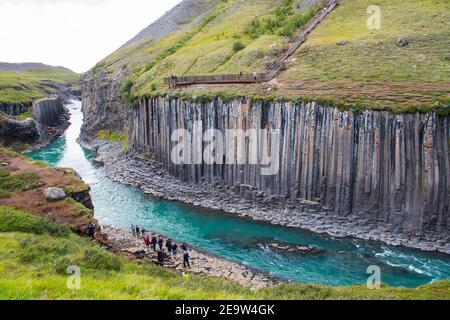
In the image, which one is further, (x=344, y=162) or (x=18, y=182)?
(x=344, y=162)

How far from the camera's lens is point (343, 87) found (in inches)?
1540

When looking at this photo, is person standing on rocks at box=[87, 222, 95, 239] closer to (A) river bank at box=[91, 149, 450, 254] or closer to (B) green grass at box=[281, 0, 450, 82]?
(A) river bank at box=[91, 149, 450, 254]

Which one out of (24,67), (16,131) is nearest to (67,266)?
(16,131)

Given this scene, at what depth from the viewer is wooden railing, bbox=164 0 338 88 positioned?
46531 millimetres

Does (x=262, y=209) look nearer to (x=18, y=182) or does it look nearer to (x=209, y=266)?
(x=209, y=266)

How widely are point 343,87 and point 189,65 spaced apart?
26.6 m

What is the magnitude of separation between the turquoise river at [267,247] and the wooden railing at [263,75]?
14.1 meters

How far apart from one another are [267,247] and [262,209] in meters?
6.83

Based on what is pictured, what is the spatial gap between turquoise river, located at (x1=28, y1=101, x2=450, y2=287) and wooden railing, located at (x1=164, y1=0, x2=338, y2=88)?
14.1 meters

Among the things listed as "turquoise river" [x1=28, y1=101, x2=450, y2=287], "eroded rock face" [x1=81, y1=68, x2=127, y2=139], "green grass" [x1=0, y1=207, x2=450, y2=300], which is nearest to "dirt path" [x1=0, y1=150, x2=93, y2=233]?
"green grass" [x1=0, y1=207, x2=450, y2=300]

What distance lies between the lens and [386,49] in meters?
42.8

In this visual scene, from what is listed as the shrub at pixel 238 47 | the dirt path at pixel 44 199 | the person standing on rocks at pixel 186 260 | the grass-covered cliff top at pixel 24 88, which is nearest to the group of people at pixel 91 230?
the dirt path at pixel 44 199
